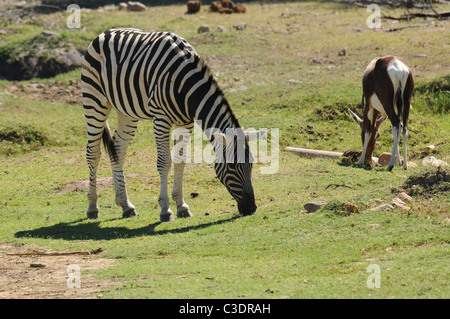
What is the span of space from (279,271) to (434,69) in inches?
465

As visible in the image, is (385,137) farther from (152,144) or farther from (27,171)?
(27,171)

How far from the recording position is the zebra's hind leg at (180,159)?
1019cm

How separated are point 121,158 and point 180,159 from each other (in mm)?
1464

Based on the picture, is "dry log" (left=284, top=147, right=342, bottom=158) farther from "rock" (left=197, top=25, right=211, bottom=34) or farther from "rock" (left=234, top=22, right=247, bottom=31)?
"rock" (left=197, top=25, right=211, bottom=34)

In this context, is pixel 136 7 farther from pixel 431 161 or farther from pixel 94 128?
pixel 431 161

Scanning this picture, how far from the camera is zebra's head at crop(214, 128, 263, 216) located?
934 centimetres

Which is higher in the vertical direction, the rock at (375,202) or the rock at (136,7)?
the rock at (136,7)

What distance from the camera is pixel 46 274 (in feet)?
26.1

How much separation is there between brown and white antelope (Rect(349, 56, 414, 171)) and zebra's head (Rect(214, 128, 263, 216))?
3.46 meters

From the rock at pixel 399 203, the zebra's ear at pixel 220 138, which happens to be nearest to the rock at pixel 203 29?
the zebra's ear at pixel 220 138

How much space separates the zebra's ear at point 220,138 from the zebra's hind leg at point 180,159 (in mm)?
963
